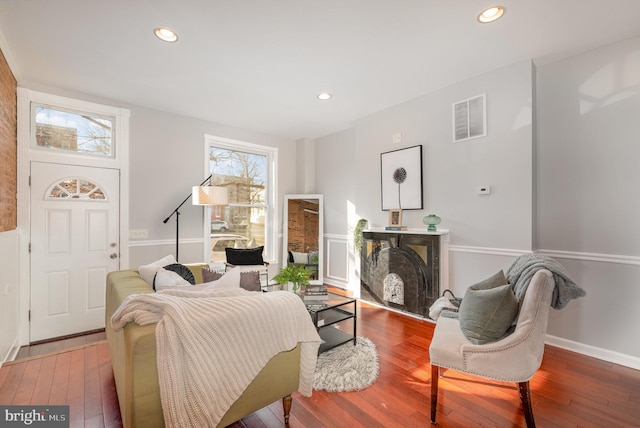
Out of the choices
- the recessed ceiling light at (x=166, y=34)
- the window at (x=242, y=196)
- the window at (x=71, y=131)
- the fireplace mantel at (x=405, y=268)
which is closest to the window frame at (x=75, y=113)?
the window at (x=71, y=131)

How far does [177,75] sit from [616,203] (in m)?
4.25

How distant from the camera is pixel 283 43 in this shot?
2.47 m

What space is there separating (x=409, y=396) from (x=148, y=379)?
166 centimetres

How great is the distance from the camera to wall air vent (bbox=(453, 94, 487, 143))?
309cm

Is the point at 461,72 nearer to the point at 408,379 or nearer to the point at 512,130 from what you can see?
the point at 512,130

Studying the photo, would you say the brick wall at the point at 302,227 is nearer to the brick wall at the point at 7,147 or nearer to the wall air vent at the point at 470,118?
the wall air vent at the point at 470,118

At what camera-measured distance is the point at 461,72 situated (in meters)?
3.02

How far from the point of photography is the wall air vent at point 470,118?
3.09m

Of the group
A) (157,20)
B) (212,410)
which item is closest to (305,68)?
(157,20)

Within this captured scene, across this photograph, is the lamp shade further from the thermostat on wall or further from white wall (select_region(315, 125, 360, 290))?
the thermostat on wall

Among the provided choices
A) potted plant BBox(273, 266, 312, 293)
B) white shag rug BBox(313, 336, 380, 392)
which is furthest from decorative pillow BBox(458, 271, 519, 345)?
potted plant BBox(273, 266, 312, 293)

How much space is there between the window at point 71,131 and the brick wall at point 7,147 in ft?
0.76

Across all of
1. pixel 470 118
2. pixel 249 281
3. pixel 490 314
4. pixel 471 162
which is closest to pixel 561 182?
pixel 471 162

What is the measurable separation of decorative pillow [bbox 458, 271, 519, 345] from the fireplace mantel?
5.22ft
